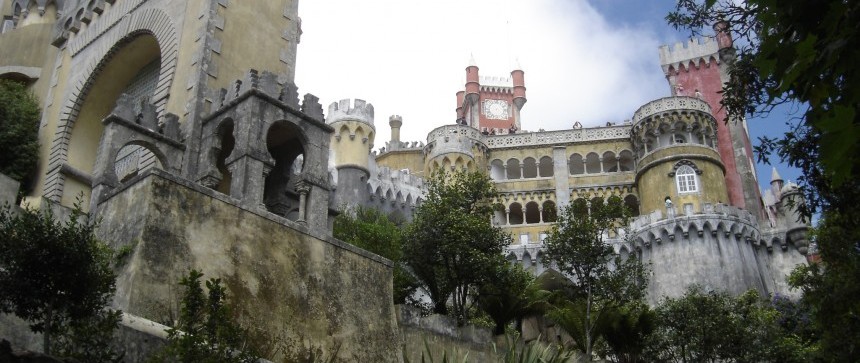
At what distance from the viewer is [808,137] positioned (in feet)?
41.5

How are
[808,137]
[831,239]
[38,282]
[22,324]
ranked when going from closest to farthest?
[38,282]
[22,324]
[808,137]
[831,239]

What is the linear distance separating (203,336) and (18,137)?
17.4m

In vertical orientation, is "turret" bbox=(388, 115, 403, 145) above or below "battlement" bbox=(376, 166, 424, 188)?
above

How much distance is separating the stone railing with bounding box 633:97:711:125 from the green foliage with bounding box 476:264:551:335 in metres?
28.8

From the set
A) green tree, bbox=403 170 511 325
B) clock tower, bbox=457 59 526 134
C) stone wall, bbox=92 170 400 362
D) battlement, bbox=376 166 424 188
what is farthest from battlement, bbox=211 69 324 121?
clock tower, bbox=457 59 526 134

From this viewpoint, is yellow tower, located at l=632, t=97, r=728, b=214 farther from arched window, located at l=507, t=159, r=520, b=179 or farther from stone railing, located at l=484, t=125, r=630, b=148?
arched window, located at l=507, t=159, r=520, b=179

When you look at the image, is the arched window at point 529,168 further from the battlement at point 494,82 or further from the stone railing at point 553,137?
the battlement at point 494,82

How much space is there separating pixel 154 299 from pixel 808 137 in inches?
389

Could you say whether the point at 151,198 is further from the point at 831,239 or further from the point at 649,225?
the point at 649,225

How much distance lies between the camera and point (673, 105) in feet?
167

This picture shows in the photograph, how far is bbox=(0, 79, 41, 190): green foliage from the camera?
2422 cm

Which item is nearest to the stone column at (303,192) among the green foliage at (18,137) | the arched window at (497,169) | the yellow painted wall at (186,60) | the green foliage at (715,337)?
the yellow painted wall at (186,60)

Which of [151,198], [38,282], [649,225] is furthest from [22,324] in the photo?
[649,225]

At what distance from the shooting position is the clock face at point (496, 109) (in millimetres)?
83312
